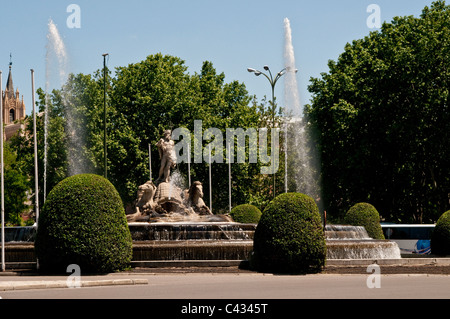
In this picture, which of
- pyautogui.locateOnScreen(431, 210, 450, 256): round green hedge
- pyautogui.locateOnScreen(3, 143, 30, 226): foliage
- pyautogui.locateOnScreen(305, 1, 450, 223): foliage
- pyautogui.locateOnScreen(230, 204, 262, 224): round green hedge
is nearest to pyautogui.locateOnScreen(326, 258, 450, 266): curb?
pyautogui.locateOnScreen(431, 210, 450, 256): round green hedge

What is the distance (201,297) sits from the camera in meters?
14.1

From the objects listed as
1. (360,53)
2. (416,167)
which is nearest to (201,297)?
(416,167)

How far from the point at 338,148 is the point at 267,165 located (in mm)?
14035

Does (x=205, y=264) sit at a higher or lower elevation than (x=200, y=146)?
lower

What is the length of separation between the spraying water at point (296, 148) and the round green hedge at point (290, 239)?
22046 millimetres

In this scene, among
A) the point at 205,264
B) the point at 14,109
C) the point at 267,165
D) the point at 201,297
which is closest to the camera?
the point at 201,297

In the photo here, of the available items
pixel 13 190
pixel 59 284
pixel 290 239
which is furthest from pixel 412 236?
pixel 13 190

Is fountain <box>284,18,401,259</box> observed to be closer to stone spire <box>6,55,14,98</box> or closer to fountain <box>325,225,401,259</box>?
fountain <box>325,225,401,259</box>

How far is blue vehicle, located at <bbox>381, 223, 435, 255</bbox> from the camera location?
43.3 meters

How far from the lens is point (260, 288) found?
1642 centimetres

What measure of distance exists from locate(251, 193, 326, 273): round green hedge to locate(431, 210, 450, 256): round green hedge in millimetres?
13849

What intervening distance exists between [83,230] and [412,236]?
27167 millimetres

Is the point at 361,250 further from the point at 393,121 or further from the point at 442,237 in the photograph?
the point at 393,121

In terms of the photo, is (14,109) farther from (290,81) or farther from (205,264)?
(205,264)
